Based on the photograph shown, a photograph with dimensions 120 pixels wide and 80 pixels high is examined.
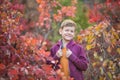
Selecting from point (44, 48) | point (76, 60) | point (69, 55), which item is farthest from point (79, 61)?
point (44, 48)

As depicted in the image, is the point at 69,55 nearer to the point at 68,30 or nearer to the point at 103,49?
the point at 68,30

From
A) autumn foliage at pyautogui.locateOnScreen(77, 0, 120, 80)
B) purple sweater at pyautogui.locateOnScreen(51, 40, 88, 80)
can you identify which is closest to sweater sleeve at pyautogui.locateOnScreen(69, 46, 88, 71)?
purple sweater at pyautogui.locateOnScreen(51, 40, 88, 80)

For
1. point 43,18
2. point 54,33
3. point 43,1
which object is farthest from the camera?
point 54,33

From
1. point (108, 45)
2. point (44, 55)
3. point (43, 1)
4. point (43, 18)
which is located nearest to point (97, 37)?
point (108, 45)

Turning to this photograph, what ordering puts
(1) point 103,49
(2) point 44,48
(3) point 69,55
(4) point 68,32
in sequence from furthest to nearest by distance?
(1) point 103,49, (4) point 68,32, (3) point 69,55, (2) point 44,48

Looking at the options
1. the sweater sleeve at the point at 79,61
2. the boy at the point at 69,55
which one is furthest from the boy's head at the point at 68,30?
the sweater sleeve at the point at 79,61

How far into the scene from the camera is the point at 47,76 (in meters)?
3.91

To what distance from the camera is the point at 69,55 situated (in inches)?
204

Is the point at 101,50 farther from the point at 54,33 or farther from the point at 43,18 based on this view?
the point at 54,33

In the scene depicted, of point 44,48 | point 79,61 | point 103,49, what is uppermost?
point 44,48

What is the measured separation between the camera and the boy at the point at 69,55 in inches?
204

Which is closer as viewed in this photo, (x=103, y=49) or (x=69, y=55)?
(x=69, y=55)

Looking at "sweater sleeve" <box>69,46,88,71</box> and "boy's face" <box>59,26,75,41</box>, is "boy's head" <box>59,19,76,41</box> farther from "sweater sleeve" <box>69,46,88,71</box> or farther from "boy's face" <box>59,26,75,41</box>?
"sweater sleeve" <box>69,46,88,71</box>

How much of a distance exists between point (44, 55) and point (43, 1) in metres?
7.69
